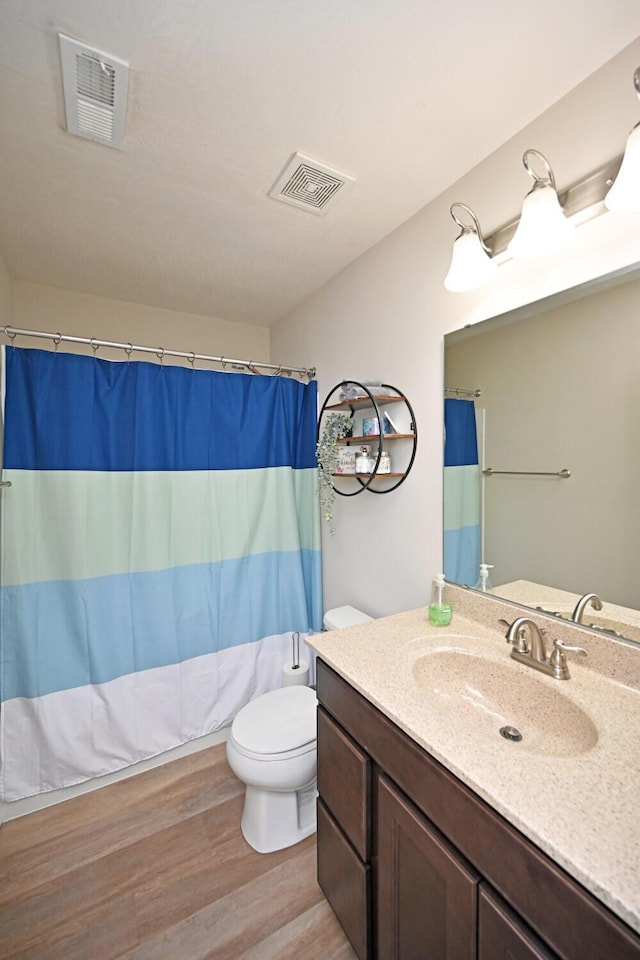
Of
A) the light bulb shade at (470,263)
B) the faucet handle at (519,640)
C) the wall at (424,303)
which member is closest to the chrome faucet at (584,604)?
the faucet handle at (519,640)

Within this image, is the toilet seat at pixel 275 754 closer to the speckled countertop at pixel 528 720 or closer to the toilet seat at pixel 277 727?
the toilet seat at pixel 277 727

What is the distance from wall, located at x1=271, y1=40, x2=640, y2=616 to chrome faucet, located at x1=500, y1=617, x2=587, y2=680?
1.48 feet

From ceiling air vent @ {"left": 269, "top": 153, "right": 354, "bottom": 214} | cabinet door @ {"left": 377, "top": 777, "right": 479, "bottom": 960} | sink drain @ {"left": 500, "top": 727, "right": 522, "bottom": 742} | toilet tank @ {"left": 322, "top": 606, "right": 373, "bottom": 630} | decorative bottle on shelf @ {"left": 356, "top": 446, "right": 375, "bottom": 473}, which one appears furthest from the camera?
toilet tank @ {"left": 322, "top": 606, "right": 373, "bottom": 630}

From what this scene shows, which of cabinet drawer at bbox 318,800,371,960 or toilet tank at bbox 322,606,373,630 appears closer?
cabinet drawer at bbox 318,800,371,960

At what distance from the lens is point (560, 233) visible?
3.32 feet

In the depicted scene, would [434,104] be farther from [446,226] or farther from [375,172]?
[446,226]

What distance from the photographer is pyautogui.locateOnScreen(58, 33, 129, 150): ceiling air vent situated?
0.94 meters

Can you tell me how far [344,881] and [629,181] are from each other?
190 centimetres

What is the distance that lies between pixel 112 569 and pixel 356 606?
3.82 feet

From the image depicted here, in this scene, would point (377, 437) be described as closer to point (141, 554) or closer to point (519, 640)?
point (519, 640)

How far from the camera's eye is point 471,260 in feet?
4.01

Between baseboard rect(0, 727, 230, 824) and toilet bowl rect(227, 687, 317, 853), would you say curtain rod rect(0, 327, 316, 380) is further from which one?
baseboard rect(0, 727, 230, 824)

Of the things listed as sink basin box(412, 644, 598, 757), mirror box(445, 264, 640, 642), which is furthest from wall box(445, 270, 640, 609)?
sink basin box(412, 644, 598, 757)

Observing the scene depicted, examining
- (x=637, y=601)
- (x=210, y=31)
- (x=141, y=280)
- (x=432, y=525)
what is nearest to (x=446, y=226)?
(x=210, y=31)
